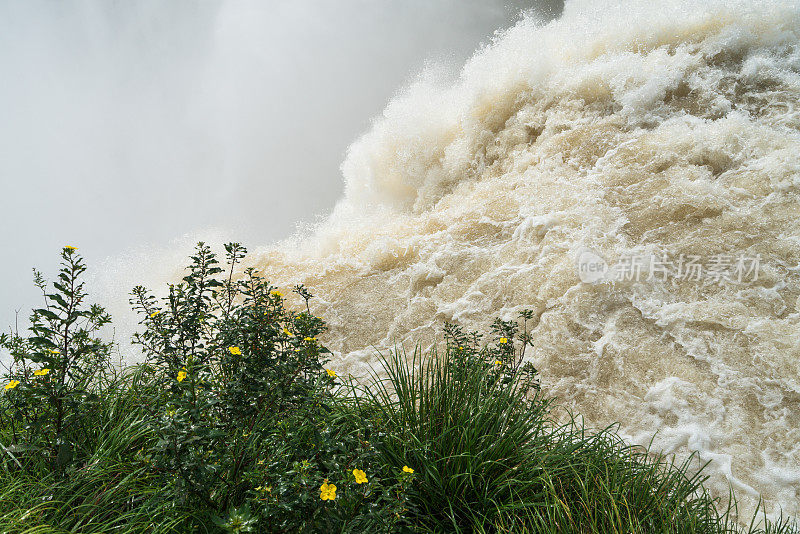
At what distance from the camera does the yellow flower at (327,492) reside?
1.10 meters

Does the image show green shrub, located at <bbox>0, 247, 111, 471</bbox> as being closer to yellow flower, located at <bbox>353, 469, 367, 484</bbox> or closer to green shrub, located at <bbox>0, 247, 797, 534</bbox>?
green shrub, located at <bbox>0, 247, 797, 534</bbox>

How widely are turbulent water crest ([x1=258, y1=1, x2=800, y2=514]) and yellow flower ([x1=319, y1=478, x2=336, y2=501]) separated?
234cm

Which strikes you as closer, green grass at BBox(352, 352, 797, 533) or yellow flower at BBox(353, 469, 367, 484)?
yellow flower at BBox(353, 469, 367, 484)

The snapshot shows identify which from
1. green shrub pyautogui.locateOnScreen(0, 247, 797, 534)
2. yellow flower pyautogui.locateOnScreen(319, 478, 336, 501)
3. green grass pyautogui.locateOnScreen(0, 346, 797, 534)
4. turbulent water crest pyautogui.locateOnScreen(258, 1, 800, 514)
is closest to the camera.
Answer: yellow flower pyautogui.locateOnScreen(319, 478, 336, 501)

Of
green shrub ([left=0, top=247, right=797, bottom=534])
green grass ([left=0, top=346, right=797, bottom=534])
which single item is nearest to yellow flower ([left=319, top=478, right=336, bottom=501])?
green shrub ([left=0, top=247, right=797, bottom=534])

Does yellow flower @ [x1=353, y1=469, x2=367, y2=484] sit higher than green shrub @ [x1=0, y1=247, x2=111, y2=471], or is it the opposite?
green shrub @ [x1=0, y1=247, x2=111, y2=471]

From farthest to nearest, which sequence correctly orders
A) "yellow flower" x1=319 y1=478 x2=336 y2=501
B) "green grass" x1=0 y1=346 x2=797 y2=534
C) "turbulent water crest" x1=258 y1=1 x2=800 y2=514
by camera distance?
"turbulent water crest" x1=258 y1=1 x2=800 y2=514 → "green grass" x1=0 y1=346 x2=797 y2=534 → "yellow flower" x1=319 y1=478 x2=336 y2=501

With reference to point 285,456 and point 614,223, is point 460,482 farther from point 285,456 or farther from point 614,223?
point 614,223

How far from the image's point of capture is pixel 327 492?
1116 millimetres

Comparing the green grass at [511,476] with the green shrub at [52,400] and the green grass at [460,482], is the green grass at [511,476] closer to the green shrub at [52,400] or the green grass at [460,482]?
the green grass at [460,482]

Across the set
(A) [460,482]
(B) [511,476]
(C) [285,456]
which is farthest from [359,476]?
(B) [511,476]

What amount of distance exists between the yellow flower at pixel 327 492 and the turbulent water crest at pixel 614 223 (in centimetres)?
234

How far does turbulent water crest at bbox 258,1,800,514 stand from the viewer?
2891 mm

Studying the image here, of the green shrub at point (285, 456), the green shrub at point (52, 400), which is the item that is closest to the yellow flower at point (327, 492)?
the green shrub at point (285, 456)
